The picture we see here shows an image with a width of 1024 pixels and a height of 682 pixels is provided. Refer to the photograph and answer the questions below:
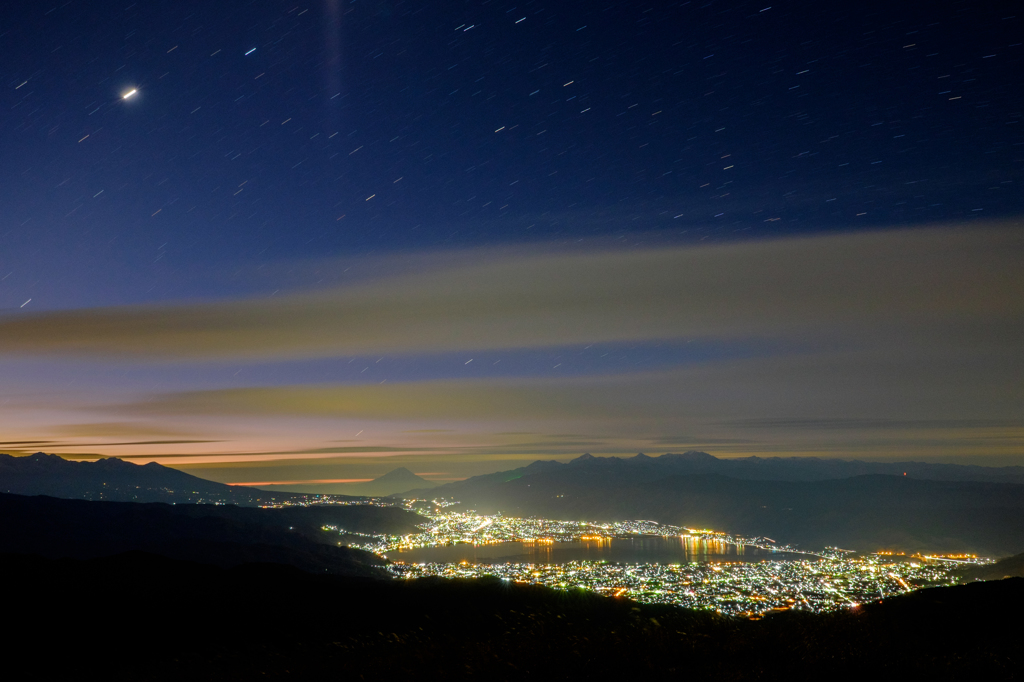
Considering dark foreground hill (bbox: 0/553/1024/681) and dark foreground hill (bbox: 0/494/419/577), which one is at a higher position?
dark foreground hill (bbox: 0/553/1024/681)

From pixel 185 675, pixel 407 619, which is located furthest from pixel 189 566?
pixel 185 675

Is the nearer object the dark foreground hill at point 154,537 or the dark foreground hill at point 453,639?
the dark foreground hill at point 453,639

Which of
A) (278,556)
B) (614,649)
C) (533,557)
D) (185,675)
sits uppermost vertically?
(614,649)

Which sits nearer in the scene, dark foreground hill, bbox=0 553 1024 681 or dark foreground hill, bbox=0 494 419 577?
dark foreground hill, bbox=0 553 1024 681

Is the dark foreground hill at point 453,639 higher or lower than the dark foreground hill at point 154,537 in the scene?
higher

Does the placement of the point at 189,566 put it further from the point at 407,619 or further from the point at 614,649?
the point at 614,649
